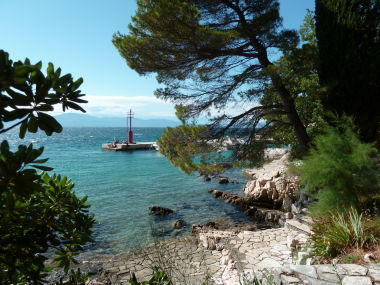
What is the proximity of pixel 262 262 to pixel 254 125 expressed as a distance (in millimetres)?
4581

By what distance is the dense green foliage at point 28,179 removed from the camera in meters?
1.09

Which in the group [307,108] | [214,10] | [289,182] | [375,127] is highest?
[214,10]

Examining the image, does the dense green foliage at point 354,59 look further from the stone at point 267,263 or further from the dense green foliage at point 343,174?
the stone at point 267,263

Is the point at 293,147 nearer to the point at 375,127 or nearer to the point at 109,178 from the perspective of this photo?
the point at 375,127

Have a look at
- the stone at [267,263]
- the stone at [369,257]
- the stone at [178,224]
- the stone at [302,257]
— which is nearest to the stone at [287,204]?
the stone at [178,224]

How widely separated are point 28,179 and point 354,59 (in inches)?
312

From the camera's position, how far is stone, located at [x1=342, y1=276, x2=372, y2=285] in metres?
2.96

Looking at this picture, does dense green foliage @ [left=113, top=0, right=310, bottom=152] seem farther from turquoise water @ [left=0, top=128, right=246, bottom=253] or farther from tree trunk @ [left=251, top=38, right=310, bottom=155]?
turquoise water @ [left=0, top=128, right=246, bottom=253]

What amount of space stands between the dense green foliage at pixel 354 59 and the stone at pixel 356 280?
4668 millimetres

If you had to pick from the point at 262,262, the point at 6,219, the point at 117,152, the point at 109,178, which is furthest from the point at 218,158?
the point at 117,152

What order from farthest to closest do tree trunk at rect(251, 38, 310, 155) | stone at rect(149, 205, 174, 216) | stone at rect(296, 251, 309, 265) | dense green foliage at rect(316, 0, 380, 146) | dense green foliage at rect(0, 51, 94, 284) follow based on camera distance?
1. stone at rect(149, 205, 174, 216)
2. tree trunk at rect(251, 38, 310, 155)
3. dense green foliage at rect(316, 0, 380, 146)
4. stone at rect(296, 251, 309, 265)
5. dense green foliage at rect(0, 51, 94, 284)

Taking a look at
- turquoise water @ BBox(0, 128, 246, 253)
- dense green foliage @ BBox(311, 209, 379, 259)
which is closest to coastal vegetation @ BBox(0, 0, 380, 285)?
dense green foliage @ BBox(311, 209, 379, 259)

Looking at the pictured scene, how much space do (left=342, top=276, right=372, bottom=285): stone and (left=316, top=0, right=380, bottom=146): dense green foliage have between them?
4.67 meters

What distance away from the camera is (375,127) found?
7.11 m
